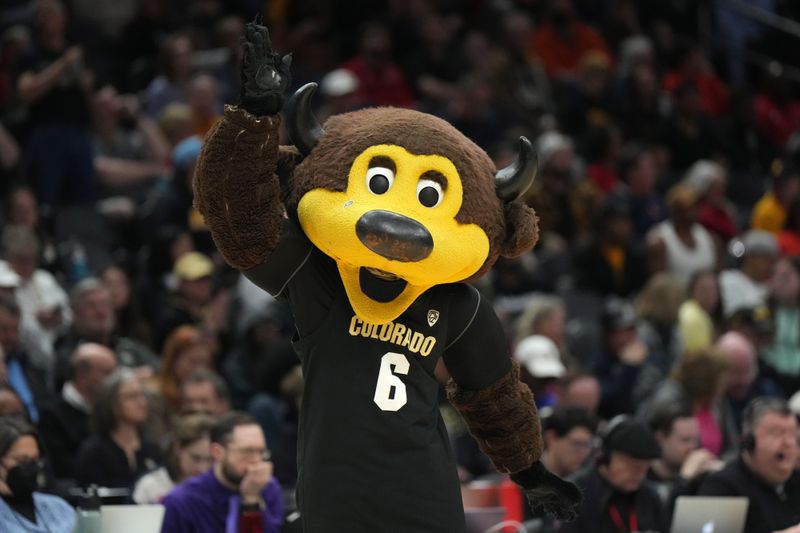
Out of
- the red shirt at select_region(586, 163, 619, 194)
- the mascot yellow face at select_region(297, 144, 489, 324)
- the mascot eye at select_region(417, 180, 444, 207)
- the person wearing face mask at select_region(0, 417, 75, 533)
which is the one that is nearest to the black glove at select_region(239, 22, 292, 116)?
the mascot yellow face at select_region(297, 144, 489, 324)

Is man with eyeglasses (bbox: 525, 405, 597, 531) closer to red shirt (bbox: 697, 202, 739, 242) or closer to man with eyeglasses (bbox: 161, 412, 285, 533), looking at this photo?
man with eyeglasses (bbox: 161, 412, 285, 533)

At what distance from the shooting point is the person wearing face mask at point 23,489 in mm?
4922

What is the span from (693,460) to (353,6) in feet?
22.6

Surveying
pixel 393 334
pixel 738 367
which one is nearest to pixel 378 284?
pixel 393 334

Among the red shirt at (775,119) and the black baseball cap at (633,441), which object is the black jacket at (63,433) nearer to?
the black baseball cap at (633,441)

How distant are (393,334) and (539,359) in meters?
4.20

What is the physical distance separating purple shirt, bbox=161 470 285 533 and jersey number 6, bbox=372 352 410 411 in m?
1.78

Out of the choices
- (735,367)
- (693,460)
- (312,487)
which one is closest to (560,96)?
(735,367)

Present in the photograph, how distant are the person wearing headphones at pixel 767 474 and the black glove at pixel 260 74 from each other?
307 centimetres

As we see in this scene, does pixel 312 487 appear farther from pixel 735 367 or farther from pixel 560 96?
pixel 560 96

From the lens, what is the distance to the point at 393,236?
140 inches

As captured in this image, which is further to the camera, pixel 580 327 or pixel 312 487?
pixel 580 327

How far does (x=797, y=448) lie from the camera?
6.02 m

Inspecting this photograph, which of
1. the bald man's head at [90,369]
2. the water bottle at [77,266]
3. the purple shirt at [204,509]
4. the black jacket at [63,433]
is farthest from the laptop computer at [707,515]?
the water bottle at [77,266]
